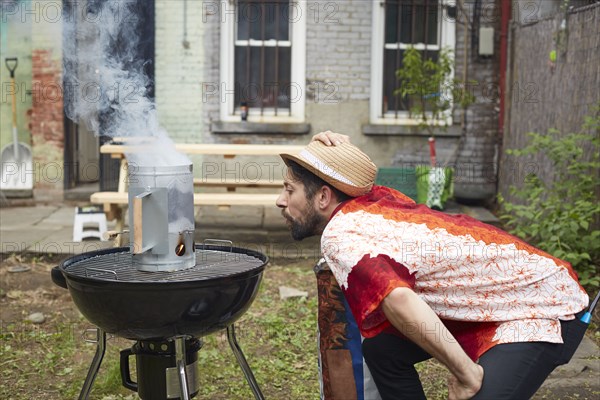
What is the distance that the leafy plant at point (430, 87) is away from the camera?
32.0ft

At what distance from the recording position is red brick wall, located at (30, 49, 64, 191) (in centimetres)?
1016

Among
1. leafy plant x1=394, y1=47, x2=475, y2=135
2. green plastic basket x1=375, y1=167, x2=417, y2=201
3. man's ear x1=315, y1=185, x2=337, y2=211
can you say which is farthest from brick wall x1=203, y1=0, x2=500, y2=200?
man's ear x1=315, y1=185, x2=337, y2=211

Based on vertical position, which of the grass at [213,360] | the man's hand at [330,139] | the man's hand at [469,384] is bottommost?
the grass at [213,360]

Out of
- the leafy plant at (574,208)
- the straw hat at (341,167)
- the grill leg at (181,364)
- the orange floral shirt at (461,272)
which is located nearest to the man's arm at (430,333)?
the orange floral shirt at (461,272)

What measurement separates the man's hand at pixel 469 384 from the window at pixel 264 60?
759 centimetres

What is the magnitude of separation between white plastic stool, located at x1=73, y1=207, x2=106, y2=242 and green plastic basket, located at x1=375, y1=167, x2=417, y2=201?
341 centimetres

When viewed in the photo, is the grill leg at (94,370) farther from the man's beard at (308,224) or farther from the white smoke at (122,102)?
the man's beard at (308,224)

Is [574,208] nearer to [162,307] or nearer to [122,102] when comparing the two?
[122,102]

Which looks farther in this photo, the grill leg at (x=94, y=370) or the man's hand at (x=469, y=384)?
the grill leg at (x=94, y=370)

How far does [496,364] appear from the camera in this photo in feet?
9.82

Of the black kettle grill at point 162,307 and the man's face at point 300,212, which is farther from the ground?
the man's face at point 300,212

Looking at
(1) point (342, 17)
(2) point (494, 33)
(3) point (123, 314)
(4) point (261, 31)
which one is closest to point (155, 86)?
(4) point (261, 31)

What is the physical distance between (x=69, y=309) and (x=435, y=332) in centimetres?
422

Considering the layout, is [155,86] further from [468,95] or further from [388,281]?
[388,281]
